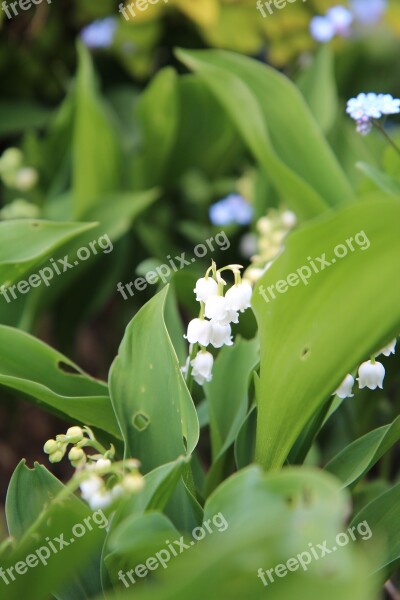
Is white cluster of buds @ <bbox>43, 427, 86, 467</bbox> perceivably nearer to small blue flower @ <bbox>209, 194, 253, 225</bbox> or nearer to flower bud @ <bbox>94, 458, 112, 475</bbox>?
flower bud @ <bbox>94, 458, 112, 475</bbox>

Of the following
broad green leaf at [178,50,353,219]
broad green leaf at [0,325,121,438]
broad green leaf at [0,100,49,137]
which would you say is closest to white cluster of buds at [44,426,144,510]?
broad green leaf at [0,325,121,438]

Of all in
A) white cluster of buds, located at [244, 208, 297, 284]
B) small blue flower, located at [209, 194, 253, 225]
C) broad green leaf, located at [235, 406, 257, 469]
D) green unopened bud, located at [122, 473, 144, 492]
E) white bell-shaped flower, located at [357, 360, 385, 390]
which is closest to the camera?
green unopened bud, located at [122, 473, 144, 492]

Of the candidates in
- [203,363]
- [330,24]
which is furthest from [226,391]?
[330,24]

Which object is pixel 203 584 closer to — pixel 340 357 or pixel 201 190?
pixel 340 357

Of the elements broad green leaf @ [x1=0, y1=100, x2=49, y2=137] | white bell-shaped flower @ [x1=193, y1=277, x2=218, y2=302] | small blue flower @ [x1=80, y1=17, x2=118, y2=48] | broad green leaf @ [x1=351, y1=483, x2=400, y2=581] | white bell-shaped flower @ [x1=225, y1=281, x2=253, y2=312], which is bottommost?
broad green leaf @ [x1=351, y1=483, x2=400, y2=581]

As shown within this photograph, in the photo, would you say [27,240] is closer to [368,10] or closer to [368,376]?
[368,376]

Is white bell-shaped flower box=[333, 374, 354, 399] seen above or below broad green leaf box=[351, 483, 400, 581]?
above

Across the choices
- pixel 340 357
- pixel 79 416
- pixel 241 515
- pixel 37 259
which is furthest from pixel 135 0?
pixel 241 515
